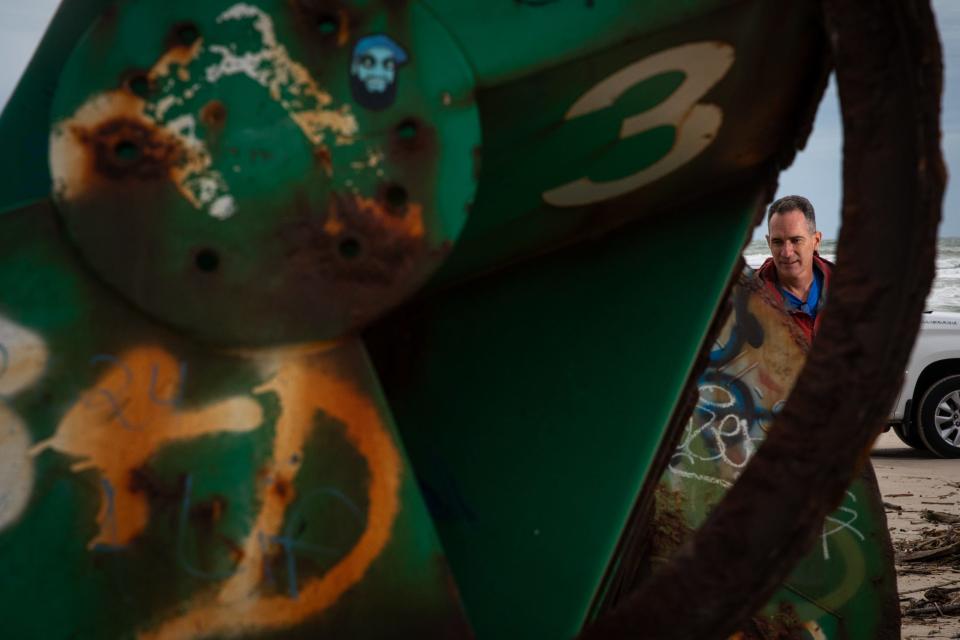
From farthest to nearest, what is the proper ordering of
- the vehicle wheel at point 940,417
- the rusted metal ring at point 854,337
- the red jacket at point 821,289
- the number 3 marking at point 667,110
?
the vehicle wheel at point 940,417, the red jacket at point 821,289, the number 3 marking at point 667,110, the rusted metal ring at point 854,337

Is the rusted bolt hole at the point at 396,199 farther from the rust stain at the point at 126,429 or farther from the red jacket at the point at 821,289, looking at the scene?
the red jacket at the point at 821,289

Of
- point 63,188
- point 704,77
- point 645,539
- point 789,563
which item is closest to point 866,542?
point 645,539

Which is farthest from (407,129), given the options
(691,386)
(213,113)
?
(691,386)

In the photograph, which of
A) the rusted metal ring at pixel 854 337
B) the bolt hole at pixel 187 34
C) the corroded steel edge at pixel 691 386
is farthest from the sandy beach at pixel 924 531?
the bolt hole at pixel 187 34

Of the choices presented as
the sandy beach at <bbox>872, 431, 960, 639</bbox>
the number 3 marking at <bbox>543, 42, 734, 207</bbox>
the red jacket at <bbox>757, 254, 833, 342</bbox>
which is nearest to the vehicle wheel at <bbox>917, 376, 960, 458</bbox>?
the sandy beach at <bbox>872, 431, 960, 639</bbox>

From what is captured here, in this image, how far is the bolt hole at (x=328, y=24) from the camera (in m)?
1.42

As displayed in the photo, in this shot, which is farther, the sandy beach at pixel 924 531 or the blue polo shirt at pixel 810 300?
the blue polo shirt at pixel 810 300

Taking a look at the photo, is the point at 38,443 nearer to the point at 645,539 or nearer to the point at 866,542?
the point at 645,539

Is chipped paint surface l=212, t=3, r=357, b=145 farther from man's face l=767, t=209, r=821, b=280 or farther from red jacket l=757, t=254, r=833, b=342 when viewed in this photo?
man's face l=767, t=209, r=821, b=280

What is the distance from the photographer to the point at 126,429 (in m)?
1.40

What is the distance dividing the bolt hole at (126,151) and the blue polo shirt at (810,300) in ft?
12.3

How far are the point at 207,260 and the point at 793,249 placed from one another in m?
3.91

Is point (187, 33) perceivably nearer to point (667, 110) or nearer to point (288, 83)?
point (288, 83)

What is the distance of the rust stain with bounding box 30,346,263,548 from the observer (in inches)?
54.7
